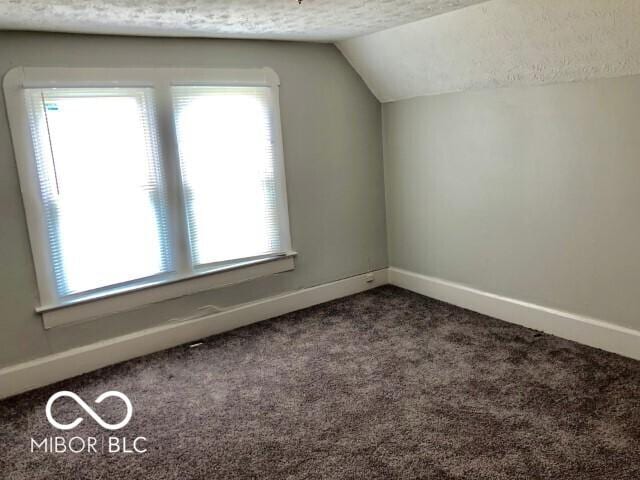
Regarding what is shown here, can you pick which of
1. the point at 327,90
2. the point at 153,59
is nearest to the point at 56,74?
the point at 153,59

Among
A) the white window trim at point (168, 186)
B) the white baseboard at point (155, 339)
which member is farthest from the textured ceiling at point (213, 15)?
the white baseboard at point (155, 339)

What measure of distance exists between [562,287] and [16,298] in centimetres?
328

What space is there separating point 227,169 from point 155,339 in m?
1.25

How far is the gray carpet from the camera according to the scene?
2.16 m

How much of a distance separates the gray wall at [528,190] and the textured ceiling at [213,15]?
86 centimetres

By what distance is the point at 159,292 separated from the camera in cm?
341

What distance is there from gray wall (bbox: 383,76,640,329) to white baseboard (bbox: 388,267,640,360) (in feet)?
0.18

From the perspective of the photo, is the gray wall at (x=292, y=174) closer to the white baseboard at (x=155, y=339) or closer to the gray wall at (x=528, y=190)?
the white baseboard at (x=155, y=339)

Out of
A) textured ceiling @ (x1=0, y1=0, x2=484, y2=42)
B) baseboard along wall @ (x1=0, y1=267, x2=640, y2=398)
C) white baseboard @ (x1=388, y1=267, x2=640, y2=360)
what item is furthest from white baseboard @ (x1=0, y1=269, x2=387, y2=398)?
textured ceiling @ (x1=0, y1=0, x2=484, y2=42)

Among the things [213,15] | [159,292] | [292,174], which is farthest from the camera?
[292,174]

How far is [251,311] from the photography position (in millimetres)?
3812

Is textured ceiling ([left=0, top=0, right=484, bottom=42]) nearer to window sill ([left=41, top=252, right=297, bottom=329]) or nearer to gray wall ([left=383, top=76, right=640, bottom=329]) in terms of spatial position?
Answer: gray wall ([left=383, top=76, right=640, bottom=329])

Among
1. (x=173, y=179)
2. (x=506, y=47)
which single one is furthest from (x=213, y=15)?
(x=506, y=47)

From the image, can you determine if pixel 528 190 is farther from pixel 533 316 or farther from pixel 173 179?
pixel 173 179
